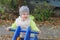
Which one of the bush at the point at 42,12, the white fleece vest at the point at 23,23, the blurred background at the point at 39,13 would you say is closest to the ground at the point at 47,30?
the blurred background at the point at 39,13

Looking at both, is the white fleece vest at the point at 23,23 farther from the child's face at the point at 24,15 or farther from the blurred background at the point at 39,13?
the blurred background at the point at 39,13

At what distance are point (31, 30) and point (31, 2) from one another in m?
6.52

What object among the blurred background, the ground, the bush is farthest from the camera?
the bush

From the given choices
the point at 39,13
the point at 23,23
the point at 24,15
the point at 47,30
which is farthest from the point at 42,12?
the point at 24,15

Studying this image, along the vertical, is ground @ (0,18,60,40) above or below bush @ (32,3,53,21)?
below

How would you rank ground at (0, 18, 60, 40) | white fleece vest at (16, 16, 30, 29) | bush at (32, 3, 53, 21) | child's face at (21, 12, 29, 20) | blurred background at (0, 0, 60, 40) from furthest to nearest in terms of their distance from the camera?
bush at (32, 3, 53, 21) → blurred background at (0, 0, 60, 40) → ground at (0, 18, 60, 40) → white fleece vest at (16, 16, 30, 29) → child's face at (21, 12, 29, 20)

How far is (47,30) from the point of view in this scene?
8430mm

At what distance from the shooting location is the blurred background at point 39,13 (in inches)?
354

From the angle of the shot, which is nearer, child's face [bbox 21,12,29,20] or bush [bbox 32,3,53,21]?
child's face [bbox 21,12,29,20]

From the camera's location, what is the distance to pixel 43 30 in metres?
8.44

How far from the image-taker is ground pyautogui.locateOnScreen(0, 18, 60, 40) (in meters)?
7.53

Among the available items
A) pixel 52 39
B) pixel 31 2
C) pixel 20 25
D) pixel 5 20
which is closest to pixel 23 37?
pixel 20 25

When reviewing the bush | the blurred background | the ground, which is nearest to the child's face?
the ground

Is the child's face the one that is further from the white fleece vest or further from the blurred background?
the blurred background
